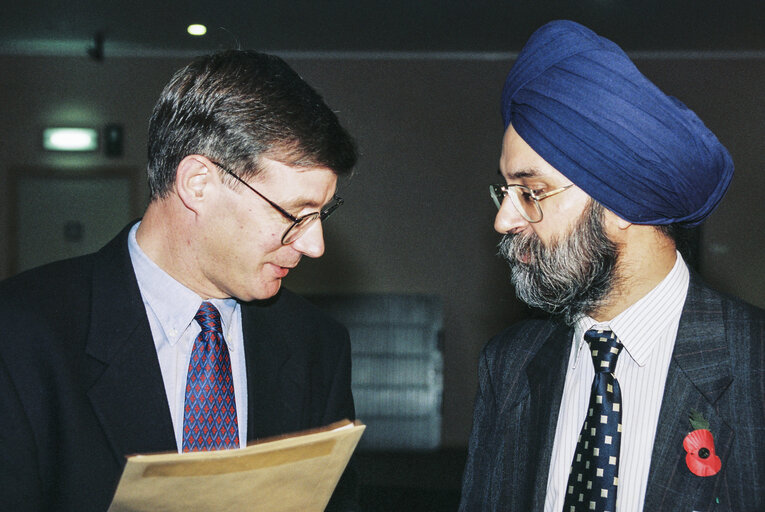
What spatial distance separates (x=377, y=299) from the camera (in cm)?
686

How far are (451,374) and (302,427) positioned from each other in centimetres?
512

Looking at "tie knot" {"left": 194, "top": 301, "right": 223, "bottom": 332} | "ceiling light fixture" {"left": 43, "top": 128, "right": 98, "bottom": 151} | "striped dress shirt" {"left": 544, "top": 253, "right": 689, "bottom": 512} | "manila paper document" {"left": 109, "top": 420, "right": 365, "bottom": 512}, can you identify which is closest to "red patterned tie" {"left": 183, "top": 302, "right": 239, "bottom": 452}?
"tie knot" {"left": 194, "top": 301, "right": 223, "bottom": 332}

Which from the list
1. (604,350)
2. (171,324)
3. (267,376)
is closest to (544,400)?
(604,350)

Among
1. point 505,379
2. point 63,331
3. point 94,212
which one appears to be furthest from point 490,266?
point 63,331

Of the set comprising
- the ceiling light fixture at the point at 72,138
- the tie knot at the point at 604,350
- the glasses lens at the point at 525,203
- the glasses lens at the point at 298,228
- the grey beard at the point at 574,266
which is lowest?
the tie knot at the point at 604,350

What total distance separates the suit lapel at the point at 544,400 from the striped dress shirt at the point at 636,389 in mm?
17

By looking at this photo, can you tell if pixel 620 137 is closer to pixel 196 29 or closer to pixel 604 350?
pixel 604 350

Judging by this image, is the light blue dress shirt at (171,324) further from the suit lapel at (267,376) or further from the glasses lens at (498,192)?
the glasses lens at (498,192)

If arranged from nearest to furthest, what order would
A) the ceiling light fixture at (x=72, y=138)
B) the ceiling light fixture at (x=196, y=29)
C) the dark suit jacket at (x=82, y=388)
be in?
the dark suit jacket at (x=82, y=388) < the ceiling light fixture at (x=196, y=29) < the ceiling light fixture at (x=72, y=138)

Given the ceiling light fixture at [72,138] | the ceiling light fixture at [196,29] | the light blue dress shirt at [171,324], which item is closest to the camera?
the light blue dress shirt at [171,324]

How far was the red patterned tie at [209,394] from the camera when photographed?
1.61 metres

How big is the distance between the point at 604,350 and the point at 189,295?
93 centimetres

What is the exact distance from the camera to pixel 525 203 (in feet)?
5.61

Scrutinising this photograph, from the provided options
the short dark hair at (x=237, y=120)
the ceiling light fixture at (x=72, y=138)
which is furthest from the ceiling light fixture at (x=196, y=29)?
the short dark hair at (x=237, y=120)
